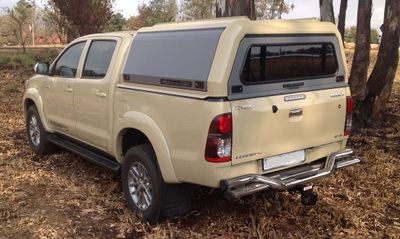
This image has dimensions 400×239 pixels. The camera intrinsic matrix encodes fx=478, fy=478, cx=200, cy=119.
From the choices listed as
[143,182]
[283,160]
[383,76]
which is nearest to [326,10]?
[383,76]

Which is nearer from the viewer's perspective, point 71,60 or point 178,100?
point 178,100

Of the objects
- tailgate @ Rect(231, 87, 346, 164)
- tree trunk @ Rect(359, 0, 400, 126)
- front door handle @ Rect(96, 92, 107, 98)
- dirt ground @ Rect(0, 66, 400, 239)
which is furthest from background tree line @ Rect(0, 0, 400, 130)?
tailgate @ Rect(231, 87, 346, 164)

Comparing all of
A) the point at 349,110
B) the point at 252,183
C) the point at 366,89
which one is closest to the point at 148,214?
the point at 252,183

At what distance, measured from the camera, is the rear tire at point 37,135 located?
6.82m

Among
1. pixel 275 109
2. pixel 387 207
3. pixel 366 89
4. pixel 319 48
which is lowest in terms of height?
pixel 387 207

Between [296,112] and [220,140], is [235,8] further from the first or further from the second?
[220,140]

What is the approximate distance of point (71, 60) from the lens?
6117 mm

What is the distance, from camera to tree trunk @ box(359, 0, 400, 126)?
8352 millimetres

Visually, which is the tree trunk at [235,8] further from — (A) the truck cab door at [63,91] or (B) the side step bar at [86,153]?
(B) the side step bar at [86,153]

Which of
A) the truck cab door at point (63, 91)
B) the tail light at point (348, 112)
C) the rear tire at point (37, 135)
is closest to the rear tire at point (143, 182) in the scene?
the truck cab door at point (63, 91)

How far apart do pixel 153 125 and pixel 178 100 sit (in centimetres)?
41

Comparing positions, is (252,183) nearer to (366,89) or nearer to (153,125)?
(153,125)

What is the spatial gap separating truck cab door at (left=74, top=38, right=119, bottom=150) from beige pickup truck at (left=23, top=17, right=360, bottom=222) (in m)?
0.02

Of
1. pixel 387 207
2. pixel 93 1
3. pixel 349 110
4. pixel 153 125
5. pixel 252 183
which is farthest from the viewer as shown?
pixel 93 1
